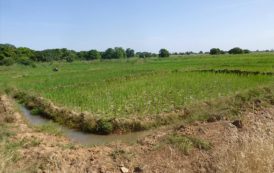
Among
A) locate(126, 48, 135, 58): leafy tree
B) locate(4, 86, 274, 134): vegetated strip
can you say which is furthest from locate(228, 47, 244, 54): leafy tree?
locate(4, 86, 274, 134): vegetated strip

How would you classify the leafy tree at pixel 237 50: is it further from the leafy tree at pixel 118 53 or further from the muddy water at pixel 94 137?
the muddy water at pixel 94 137

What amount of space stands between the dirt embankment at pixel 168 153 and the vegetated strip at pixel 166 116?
1.00m

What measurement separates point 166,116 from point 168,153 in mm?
3380

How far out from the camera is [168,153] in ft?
17.0

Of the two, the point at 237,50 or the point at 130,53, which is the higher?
the point at 237,50

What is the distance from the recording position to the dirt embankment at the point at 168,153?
450 centimetres

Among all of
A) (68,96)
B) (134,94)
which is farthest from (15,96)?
(134,94)

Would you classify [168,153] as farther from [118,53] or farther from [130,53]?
[130,53]

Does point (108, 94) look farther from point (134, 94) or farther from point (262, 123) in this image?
point (262, 123)

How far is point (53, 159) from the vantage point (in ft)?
16.5

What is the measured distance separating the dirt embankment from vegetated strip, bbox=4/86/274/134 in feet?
3.28

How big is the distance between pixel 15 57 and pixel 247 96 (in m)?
50.7

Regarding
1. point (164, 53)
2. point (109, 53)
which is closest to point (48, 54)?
point (109, 53)

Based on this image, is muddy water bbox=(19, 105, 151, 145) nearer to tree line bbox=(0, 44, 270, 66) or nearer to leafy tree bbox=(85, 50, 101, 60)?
tree line bbox=(0, 44, 270, 66)
